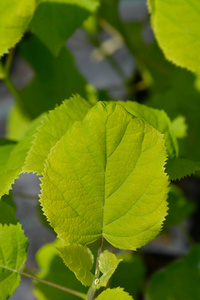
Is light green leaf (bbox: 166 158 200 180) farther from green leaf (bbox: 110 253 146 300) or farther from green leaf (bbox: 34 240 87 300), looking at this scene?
green leaf (bbox: 110 253 146 300)

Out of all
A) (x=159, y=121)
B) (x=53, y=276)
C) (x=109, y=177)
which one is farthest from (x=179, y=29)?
(x=53, y=276)

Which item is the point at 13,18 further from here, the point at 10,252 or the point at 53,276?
the point at 53,276

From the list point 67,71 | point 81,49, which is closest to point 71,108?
point 67,71

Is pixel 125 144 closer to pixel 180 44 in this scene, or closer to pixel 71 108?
pixel 71 108

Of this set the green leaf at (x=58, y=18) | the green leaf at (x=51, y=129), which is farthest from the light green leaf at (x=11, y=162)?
the green leaf at (x=58, y=18)

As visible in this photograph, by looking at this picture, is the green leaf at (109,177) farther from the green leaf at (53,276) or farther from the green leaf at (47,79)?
the green leaf at (47,79)

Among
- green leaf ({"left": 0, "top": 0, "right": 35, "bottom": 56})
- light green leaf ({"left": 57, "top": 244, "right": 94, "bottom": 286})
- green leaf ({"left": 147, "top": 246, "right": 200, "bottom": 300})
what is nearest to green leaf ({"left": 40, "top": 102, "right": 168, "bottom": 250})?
light green leaf ({"left": 57, "top": 244, "right": 94, "bottom": 286})
